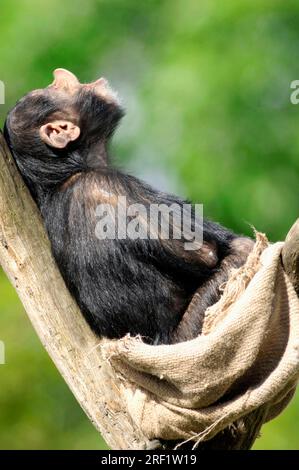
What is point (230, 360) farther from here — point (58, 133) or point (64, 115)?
point (64, 115)

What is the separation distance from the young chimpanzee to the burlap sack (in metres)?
0.37

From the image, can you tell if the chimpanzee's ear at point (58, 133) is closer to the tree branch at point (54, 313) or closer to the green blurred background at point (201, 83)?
the tree branch at point (54, 313)

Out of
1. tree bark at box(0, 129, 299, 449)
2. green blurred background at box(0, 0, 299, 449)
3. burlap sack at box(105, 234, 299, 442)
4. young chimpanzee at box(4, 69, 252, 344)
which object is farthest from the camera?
green blurred background at box(0, 0, 299, 449)

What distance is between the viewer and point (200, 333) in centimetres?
418

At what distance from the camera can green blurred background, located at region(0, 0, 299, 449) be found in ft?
24.1

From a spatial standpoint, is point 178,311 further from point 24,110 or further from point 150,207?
point 24,110

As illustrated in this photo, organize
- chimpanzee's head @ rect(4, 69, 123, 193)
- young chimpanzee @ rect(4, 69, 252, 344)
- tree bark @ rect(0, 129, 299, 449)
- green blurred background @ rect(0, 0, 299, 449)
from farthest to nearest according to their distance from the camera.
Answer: green blurred background @ rect(0, 0, 299, 449)
chimpanzee's head @ rect(4, 69, 123, 193)
young chimpanzee @ rect(4, 69, 252, 344)
tree bark @ rect(0, 129, 299, 449)

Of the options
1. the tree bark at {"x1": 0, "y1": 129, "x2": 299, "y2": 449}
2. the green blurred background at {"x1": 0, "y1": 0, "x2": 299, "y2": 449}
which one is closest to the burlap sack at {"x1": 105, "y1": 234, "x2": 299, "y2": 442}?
the tree bark at {"x1": 0, "y1": 129, "x2": 299, "y2": 449}

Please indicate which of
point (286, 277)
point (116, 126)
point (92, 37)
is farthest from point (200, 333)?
point (92, 37)

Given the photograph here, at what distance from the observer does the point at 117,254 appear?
4.41 m

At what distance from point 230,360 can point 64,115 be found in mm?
1729

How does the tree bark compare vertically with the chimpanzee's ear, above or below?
below

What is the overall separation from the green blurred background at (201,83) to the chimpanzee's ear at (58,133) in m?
2.00

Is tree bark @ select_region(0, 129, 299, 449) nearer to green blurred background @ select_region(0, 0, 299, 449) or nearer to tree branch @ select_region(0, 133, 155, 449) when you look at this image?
tree branch @ select_region(0, 133, 155, 449)
